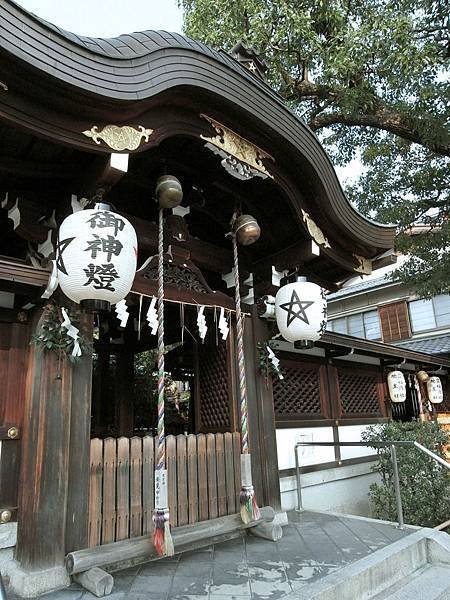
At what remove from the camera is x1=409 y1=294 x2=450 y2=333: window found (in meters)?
16.7

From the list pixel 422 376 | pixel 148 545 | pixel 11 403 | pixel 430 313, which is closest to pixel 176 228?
pixel 11 403

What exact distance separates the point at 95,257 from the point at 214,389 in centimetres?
307

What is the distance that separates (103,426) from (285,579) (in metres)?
5.59

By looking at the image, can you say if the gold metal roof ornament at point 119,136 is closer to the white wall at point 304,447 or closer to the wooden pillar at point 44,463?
the wooden pillar at point 44,463

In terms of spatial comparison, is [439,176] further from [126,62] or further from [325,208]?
[126,62]

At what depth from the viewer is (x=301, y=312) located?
5273 mm

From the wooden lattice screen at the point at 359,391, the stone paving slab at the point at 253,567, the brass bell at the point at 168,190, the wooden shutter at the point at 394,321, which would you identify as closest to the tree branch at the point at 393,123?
the wooden lattice screen at the point at 359,391

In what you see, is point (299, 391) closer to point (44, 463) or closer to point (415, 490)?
point (415, 490)

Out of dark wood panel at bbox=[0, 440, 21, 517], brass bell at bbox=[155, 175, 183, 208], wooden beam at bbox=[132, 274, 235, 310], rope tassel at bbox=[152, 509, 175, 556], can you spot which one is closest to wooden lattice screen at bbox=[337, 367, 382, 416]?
wooden beam at bbox=[132, 274, 235, 310]

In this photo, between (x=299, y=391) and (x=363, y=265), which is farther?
(x=299, y=391)

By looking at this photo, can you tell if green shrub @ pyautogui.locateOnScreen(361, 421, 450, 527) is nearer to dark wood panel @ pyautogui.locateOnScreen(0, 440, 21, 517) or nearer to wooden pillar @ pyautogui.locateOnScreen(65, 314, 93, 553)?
wooden pillar @ pyautogui.locateOnScreen(65, 314, 93, 553)

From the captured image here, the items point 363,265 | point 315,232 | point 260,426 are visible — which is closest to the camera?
point 260,426

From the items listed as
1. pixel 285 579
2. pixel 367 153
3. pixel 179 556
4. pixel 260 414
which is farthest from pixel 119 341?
pixel 367 153

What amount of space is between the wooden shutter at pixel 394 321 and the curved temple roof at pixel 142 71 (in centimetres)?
1387
